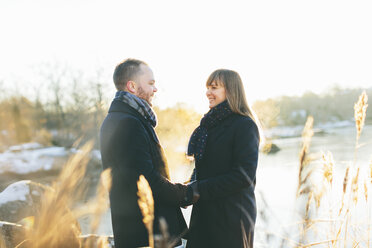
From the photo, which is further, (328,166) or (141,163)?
(141,163)

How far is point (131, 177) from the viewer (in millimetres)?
1770

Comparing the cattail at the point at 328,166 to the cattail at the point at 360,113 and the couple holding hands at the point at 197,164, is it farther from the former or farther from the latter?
the couple holding hands at the point at 197,164

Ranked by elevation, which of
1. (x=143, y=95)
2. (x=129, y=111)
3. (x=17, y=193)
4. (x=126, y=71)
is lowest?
(x=17, y=193)

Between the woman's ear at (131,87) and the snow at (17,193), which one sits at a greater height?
the woman's ear at (131,87)

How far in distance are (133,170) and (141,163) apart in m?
0.07

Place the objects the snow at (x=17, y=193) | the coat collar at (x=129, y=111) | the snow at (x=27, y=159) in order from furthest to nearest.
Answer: the snow at (x=27, y=159)
the snow at (x=17, y=193)
the coat collar at (x=129, y=111)

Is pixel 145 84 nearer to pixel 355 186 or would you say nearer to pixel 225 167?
pixel 225 167

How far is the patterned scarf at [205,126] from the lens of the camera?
2004mm

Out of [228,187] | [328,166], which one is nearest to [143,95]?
[228,187]

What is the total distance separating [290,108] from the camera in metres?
40.8

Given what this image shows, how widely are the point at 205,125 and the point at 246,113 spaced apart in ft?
1.06

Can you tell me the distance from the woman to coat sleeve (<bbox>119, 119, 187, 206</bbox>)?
0.68 feet

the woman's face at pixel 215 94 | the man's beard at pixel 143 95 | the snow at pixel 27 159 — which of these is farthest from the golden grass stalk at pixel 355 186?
the snow at pixel 27 159

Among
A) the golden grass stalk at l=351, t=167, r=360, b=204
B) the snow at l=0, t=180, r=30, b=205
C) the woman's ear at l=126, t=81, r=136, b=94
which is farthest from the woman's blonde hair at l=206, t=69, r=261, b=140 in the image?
the snow at l=0, t=180, r=30, b=205
